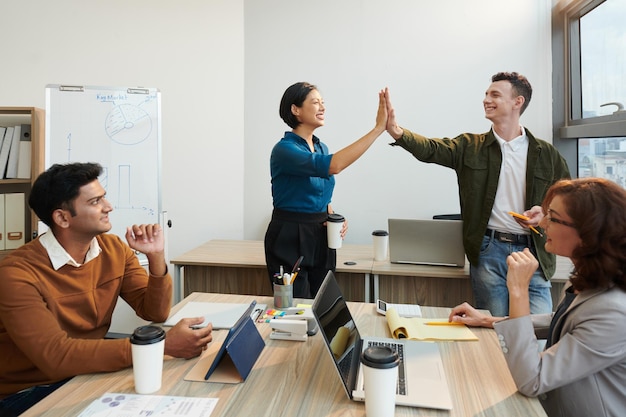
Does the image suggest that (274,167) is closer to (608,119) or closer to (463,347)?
(463,347)

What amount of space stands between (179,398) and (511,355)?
2.74 ft

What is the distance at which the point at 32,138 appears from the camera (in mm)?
3236

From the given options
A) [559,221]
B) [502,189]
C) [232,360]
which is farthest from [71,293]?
[502,189]

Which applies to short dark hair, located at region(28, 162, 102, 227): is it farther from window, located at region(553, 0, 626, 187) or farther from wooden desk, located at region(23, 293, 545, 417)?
window, located at region(553, 0, 626, 187)

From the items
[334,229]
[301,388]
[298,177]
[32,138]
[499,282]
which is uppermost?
[32,138]

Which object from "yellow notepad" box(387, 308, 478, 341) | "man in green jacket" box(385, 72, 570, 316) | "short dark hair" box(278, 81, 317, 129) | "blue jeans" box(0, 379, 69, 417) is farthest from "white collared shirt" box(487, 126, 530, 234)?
"blue jeans" box(0, 379, 69, 417)

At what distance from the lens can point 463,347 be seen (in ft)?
5.08

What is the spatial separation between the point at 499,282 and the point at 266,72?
2468 millimetres

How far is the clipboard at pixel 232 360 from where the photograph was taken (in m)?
1.30

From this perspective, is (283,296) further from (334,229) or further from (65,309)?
(65,309)

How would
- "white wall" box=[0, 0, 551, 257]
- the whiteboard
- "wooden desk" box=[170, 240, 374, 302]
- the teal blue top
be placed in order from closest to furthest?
the teal blue top → "wooden desk" box=[170, 240, 374, 302] → the whiteboard → "white wall" box=[0, 0, 551, 257]

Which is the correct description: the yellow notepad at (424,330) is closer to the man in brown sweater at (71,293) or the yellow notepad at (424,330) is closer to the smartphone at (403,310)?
the smartphone at (403,310)

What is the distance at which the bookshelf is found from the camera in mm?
3209

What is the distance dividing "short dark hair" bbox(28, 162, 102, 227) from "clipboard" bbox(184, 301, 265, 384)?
69cm
